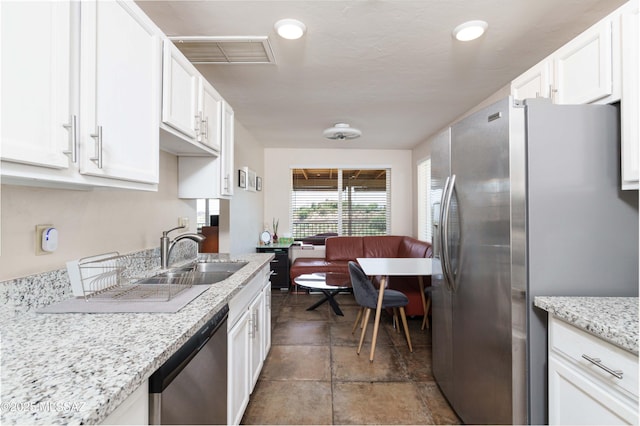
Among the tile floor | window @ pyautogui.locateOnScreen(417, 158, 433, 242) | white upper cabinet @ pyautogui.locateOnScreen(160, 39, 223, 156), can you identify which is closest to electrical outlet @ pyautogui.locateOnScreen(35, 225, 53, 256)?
white upper cabinet @ pyautogui.locateOnScreen(160, 39, 223, 156)

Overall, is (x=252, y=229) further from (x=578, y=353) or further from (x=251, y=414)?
(x=578, y=353)

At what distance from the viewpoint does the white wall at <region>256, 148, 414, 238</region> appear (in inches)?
218

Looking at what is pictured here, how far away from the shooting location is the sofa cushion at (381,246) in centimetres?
510

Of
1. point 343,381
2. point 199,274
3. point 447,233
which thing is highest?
point 447,233

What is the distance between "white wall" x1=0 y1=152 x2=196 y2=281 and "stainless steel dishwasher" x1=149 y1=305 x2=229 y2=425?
717mm

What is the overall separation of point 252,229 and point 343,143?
2.23 meters

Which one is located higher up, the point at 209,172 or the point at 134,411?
the point at 209,172

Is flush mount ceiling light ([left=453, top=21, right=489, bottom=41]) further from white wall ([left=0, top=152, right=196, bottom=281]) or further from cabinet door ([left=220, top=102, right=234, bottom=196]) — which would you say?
white wall ([left=0, top=152, right=196, bottom=281])

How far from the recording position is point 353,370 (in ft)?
7.61

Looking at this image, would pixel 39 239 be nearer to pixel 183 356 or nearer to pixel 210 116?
pixel 183 356

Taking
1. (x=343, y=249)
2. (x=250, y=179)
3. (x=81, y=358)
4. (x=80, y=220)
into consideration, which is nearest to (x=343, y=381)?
(x=81, y=358)

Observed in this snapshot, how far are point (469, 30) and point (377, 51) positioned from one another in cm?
61

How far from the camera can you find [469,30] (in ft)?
5.91

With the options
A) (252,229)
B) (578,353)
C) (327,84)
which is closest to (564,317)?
(578,353)
